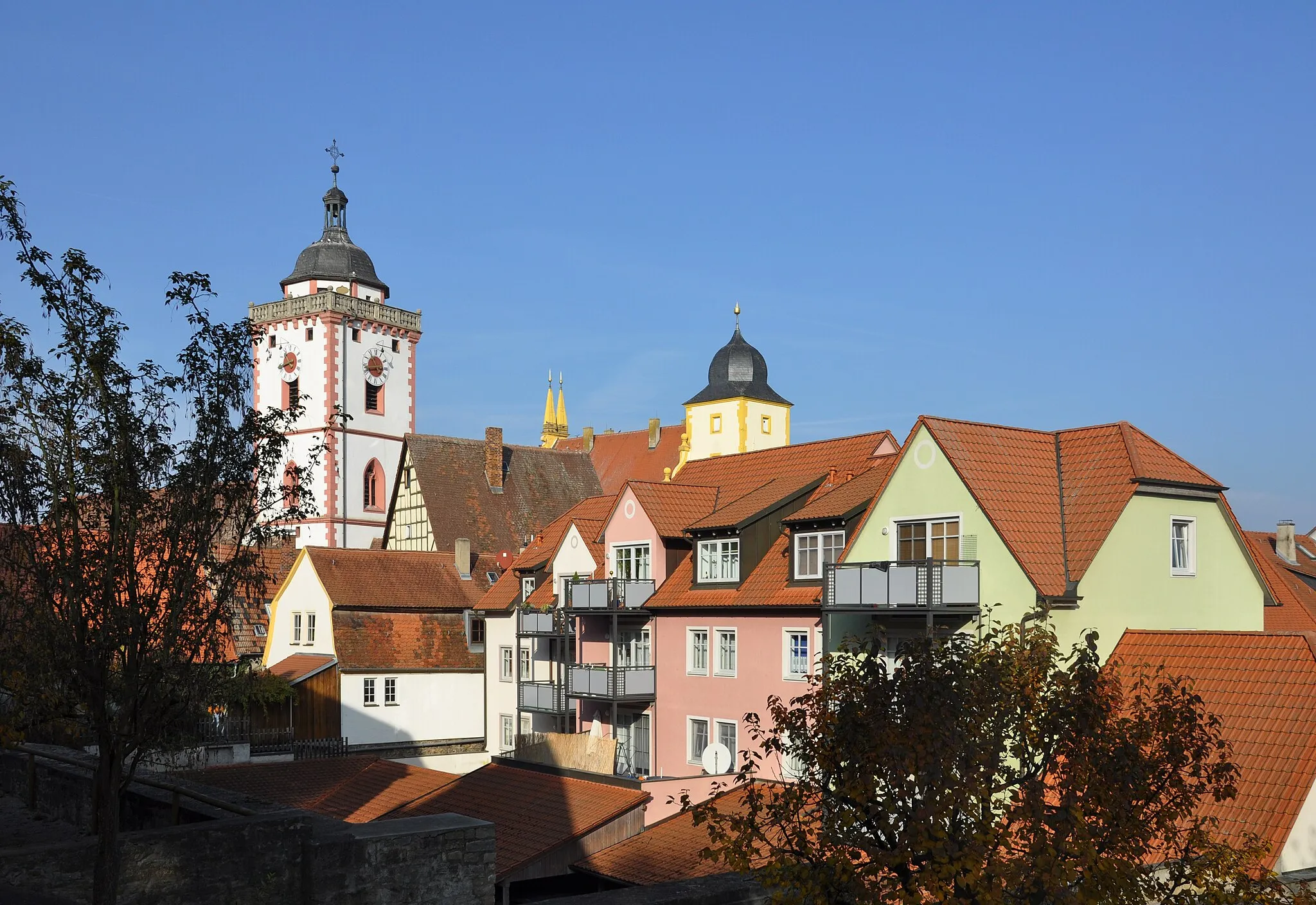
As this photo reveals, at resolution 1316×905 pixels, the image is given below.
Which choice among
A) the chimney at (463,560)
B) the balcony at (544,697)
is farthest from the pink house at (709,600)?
the chimney at (463,560)

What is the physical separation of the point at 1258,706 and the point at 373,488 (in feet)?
204

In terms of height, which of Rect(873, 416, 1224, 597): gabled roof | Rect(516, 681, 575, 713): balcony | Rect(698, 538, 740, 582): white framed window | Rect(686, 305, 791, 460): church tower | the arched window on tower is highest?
Rect(686, 305, 791, 460): church tower

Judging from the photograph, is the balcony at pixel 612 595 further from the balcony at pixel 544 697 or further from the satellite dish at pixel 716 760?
the satellite dish at pixel 716 760

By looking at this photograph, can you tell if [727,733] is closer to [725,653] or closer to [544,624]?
[725,653]

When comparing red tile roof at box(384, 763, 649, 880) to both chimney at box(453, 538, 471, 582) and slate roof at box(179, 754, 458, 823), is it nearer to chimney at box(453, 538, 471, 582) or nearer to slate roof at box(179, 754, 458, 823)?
slate roof at box(179, 754, 458, 823)

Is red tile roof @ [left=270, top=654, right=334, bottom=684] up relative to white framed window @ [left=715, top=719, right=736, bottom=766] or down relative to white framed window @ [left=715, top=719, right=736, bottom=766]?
up

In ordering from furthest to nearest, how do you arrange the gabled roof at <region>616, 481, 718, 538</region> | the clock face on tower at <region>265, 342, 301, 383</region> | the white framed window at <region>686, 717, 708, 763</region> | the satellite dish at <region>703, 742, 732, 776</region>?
1. the clock face on tower at <region>265, 342, 301, 383</region>
2. the gabled roof at <region>616, 481, 718, 538</region>
3. the white framed window at <region>686, 717, 708, 763</region>
4. the satellite dish at <region>703, 742, 732, 776</region>

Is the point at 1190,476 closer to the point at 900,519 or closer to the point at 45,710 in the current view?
the point at 900,519

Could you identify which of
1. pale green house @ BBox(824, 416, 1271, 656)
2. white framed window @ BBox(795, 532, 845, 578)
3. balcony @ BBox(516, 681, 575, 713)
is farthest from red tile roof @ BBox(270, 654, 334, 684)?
pale green house @ BBox(824, 416, 1271, 656)

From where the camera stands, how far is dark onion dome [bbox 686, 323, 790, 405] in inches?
2773

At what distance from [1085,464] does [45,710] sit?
22.0 m

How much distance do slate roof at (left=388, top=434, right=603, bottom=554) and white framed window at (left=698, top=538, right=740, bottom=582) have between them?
2370cm

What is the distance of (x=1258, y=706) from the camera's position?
67.4 feet

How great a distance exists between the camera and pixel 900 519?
1133 inches
